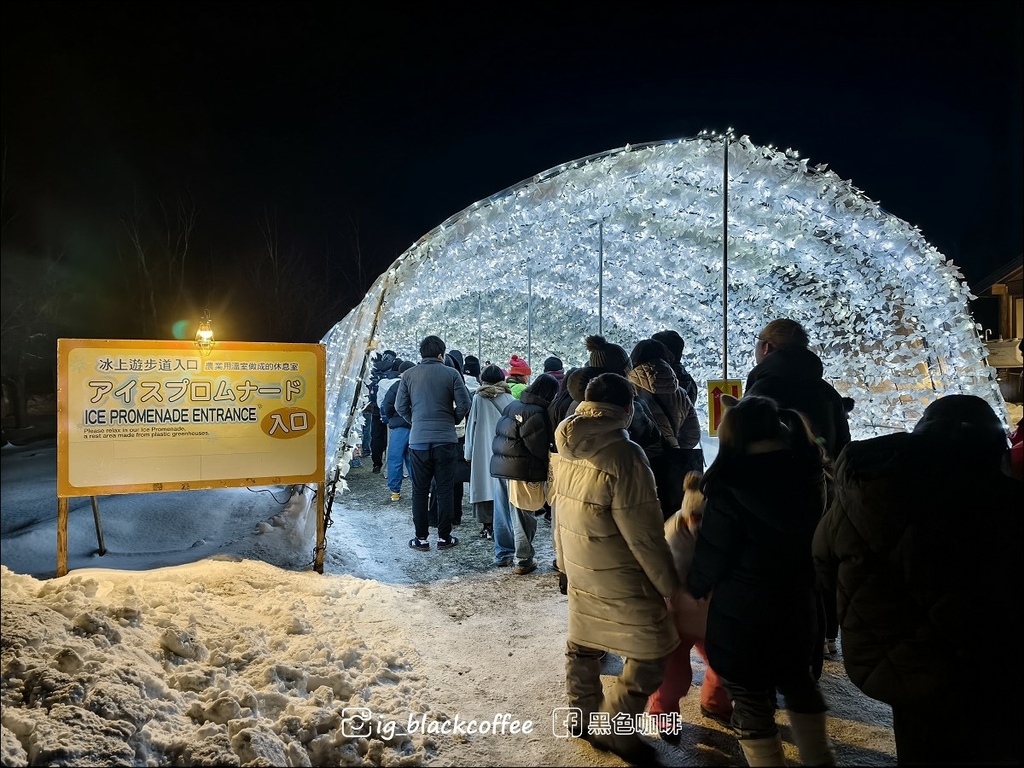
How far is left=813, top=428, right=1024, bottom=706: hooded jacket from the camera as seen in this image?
6.50 ft

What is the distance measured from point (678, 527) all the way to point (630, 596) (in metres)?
0.39

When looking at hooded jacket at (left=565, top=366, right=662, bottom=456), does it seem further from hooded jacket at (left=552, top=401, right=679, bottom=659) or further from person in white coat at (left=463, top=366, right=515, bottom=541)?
person in white coat at (left=463, top=366, right=515, bottom=541)

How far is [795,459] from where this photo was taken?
2.31 meters

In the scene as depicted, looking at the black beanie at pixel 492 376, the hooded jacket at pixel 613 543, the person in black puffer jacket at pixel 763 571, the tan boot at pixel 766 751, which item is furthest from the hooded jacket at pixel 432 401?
the tan boot at pixel 766 751

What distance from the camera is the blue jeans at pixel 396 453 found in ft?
24.1

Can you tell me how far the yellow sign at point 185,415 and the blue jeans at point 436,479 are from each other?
1179 mm

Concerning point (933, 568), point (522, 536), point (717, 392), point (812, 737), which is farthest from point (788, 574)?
point (717, 392)

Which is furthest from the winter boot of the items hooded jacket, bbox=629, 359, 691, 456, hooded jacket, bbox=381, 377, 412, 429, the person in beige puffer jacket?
hooded jacket, bbox=381, 377, 412, 429

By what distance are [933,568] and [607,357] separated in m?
2.68

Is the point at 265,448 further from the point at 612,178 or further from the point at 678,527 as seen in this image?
the point at 612,178

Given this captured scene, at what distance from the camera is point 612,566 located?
2.58 m

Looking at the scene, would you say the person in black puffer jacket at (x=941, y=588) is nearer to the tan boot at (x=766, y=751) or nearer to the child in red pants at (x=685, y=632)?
the tan boot at (x=766, y=751)

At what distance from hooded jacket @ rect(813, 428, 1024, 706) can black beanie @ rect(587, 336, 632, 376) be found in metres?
2.40

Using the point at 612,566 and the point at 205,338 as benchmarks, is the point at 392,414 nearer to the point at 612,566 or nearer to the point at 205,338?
the point at 205,338
